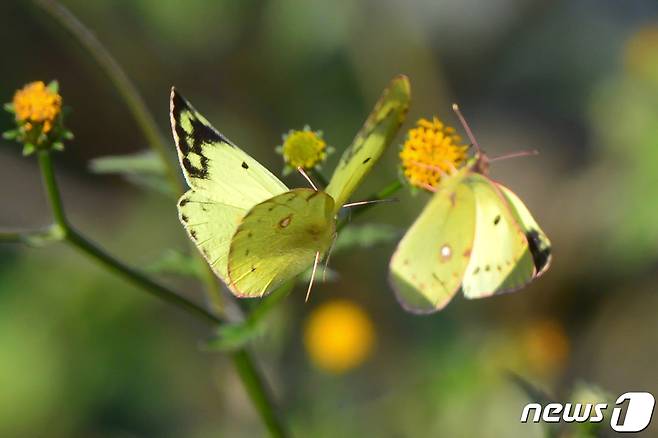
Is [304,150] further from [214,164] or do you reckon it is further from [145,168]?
[145,168]

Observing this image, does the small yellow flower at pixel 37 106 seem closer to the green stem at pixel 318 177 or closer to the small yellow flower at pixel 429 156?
the green stem at pixel 318 177

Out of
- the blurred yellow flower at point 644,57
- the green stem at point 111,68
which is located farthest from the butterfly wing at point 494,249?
the blurred yellow flower at point 644,57

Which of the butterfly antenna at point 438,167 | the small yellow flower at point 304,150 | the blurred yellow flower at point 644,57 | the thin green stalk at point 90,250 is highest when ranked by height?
the blurred yellow flower at point 644,57

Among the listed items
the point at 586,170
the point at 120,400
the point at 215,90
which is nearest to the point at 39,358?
the point at 120,400

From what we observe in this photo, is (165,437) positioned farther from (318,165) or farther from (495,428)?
(318,165)

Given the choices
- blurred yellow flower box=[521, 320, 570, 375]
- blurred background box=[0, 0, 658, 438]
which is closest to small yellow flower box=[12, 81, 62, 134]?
blurred background box=[0, 0, 658, 438]

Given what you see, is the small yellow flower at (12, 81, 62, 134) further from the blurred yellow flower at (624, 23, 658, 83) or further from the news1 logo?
the blurred yellow flower at (624, 23, 658, 83)
